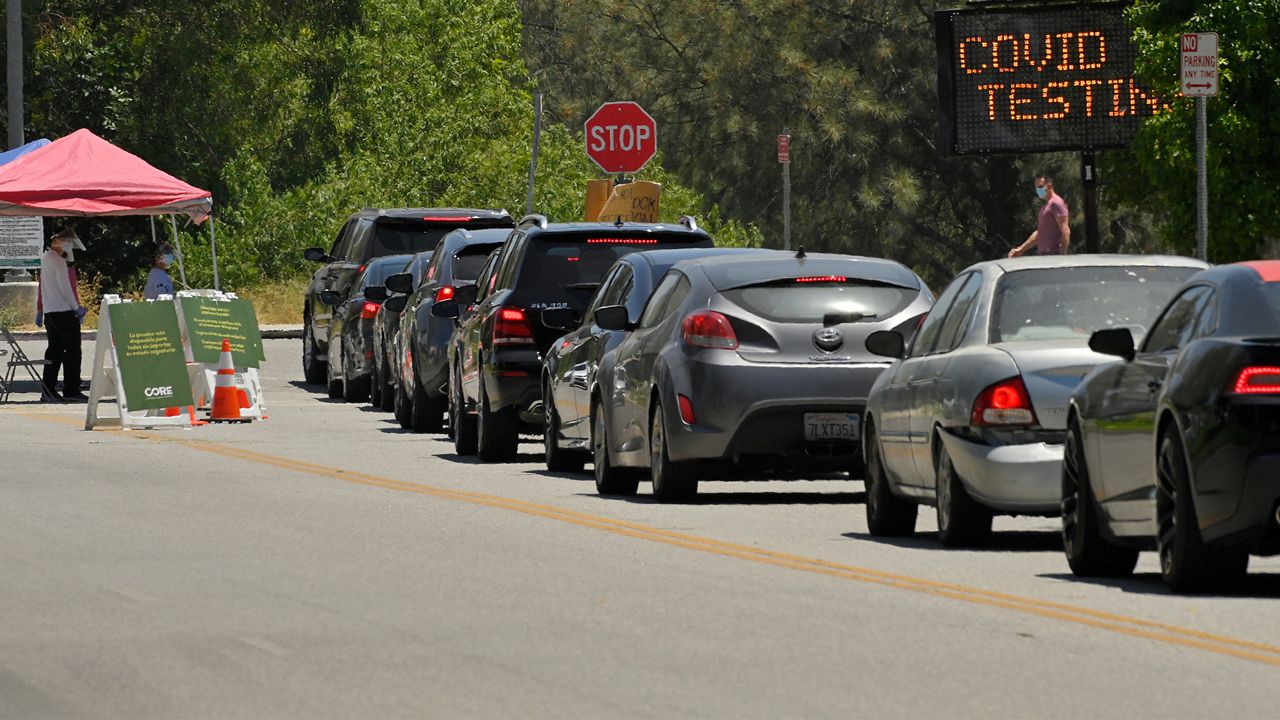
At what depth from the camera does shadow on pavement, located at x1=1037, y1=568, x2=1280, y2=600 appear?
37.2 feet

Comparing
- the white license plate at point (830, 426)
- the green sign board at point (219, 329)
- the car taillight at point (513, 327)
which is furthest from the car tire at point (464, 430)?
the white license plate at point (830, 426)

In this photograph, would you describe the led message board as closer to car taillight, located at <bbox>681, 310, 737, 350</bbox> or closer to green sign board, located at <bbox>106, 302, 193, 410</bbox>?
green sign board, located at <bbox>106, 302, 193, 410</bbox>

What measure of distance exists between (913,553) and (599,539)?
64.8 inches

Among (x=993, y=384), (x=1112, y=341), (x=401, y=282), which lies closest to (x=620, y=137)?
(x=401, y=282)

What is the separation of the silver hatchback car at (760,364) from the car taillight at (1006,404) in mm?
3239

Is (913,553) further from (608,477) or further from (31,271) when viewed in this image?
(31,271)

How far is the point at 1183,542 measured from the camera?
36.5 feet

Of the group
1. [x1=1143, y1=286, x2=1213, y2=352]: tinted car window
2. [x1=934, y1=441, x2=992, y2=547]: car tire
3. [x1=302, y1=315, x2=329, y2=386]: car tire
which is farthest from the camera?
[x1=302, y1=315, x2=329, y2=386]: car tire

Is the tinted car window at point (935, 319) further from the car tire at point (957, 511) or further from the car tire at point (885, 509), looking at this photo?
the car tire at point (957, 511)

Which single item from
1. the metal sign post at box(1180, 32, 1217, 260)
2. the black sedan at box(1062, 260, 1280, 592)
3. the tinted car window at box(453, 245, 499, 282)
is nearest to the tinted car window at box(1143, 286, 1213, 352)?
the black sedan at box(1062, 260, 1280, 592)

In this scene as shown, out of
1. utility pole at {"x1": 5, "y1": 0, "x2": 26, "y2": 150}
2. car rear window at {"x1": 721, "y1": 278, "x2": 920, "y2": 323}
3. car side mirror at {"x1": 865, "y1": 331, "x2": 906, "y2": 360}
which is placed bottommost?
car side mirror at {"x1": 865, "y1": 331, "x2": 906, "y2": 360}

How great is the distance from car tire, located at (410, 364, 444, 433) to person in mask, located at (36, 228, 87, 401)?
7262 mm

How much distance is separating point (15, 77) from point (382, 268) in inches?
582

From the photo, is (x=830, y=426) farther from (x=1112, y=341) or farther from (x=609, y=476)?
(x=1112, y=341)
